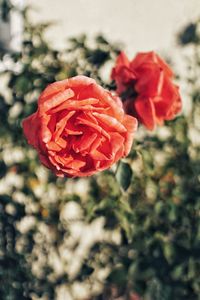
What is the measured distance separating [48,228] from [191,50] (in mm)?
1607

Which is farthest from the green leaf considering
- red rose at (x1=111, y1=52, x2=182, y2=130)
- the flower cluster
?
the flower cluster

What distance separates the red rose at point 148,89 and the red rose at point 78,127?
1.45 feet

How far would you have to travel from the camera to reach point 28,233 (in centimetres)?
281

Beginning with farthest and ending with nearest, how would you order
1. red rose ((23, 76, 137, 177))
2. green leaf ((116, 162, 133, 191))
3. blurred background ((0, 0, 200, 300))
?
blurred background ((0, 0, 200, 300)), green leaf ((116, 162, 133, 191)), red rose ((23, 76, 137, 177))

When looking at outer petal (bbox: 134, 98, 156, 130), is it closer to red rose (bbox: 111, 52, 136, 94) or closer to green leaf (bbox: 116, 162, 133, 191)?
red rose (bbox: 111, 52, 136, 94)

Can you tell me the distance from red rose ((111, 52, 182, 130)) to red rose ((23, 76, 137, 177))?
443 mm

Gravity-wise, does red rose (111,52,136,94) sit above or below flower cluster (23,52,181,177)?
below

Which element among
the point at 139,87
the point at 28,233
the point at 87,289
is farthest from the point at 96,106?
the point at 87,289

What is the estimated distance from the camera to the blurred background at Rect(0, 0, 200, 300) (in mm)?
2480

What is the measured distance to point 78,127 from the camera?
148cm

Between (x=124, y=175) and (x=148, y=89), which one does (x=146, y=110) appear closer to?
(x=148, y=89)

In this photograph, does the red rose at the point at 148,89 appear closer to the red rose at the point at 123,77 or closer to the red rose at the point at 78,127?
the red rose at the point at 123,77

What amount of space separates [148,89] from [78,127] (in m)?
0.55

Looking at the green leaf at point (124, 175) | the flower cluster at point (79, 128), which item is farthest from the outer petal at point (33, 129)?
the green leaf at point (124, 175)
